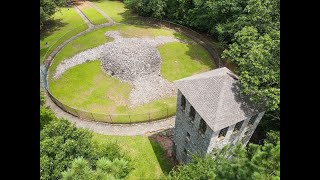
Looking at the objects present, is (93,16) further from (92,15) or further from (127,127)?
(127,127)

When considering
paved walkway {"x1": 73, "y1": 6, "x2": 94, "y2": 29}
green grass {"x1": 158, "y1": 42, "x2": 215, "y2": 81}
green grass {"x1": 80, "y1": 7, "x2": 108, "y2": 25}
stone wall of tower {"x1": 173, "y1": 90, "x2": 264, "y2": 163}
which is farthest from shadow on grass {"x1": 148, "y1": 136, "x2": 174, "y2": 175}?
green grass {"x1": 80, "y1": 7, "x2": 108, "y2": 25}

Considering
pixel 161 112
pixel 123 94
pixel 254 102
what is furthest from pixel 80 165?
pixel 123 94

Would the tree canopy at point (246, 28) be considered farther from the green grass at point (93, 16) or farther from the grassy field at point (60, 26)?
the grassy field at point (60, 26)

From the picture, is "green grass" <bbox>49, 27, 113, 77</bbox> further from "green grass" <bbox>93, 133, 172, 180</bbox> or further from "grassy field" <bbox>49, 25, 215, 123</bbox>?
"green grass" <bbox>93, 133, 172, 180</bbox>

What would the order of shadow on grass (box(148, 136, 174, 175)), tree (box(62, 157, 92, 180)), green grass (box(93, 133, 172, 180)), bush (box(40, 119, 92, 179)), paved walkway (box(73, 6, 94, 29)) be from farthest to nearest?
paved walkway (box(73, 6, 94, 29)) → shadow on grass (box(148, 136, 174, 175)) → green grass (box(93, 133, 172, 180)) → bush (box(40, 119, 92, 179)) → tree (box(62, 157, 92, 180))

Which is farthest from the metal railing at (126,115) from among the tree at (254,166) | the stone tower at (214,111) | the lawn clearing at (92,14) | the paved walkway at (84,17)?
the tree at (254,166)

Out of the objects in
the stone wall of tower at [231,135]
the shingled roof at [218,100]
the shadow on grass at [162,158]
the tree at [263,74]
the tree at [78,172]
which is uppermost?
the tree at [263,74]
